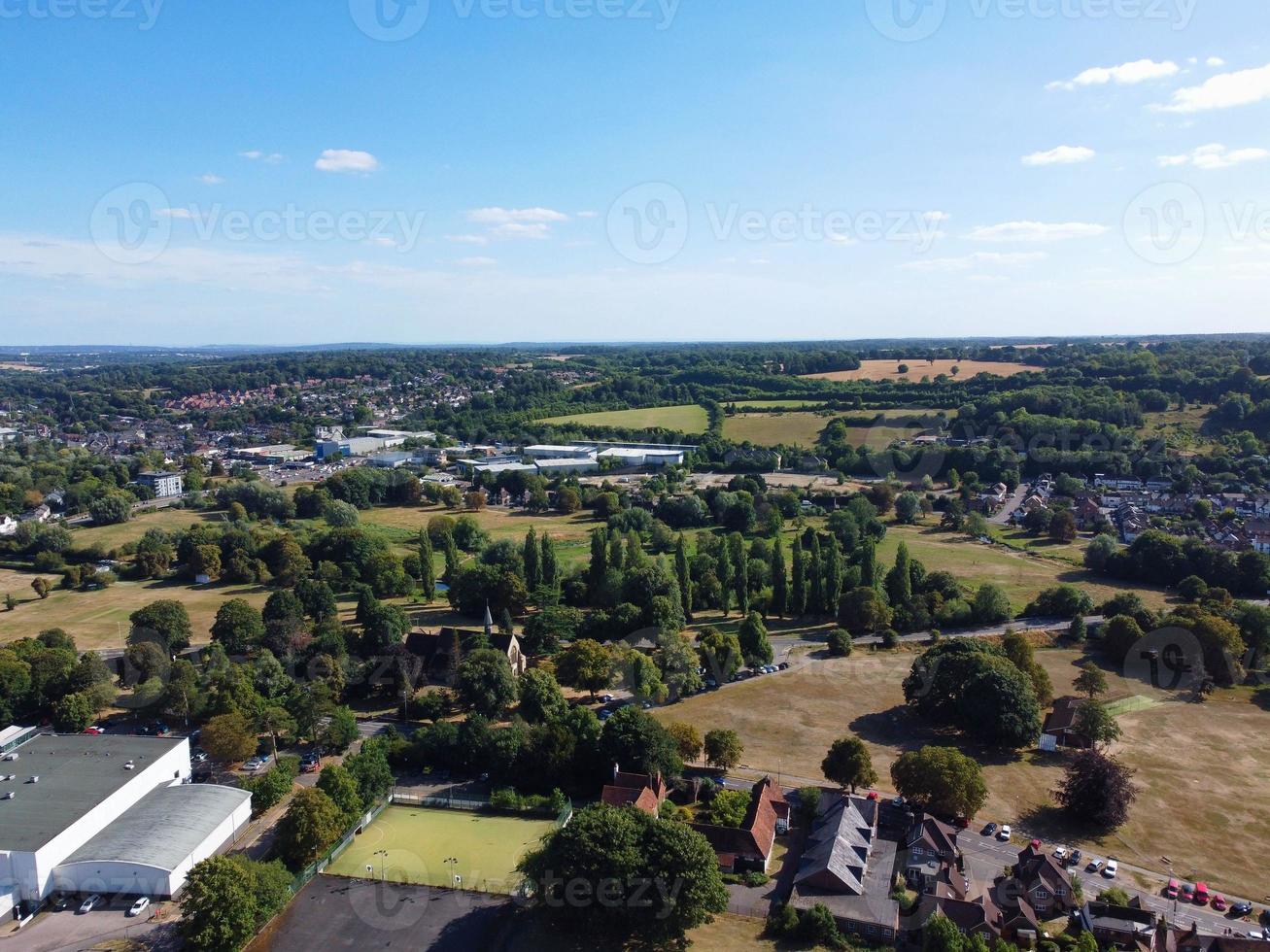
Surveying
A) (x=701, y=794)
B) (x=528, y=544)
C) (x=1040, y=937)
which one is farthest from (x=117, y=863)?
(x=528, y=544)

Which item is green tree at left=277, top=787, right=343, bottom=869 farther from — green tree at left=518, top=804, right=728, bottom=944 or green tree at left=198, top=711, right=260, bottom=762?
green tree at left=518, top=804, right=728, bottom=944

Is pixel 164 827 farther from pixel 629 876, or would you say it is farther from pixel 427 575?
pixel 427 575

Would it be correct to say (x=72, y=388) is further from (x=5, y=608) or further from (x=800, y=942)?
(x=800, y=942)

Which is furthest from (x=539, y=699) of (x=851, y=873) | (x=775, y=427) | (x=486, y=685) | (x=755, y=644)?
(x=775, y=427)

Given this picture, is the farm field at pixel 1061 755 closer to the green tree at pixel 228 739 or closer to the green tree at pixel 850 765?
the green tree at pixel 850 765

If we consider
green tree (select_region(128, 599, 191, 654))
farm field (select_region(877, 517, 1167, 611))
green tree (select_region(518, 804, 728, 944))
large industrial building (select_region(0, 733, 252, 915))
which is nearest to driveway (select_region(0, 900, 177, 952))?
large industrial building (select_region(0, 733, 252, 915))

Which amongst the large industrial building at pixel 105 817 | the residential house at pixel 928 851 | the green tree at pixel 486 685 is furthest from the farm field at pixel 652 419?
the large industrial building at pixel 105 817
